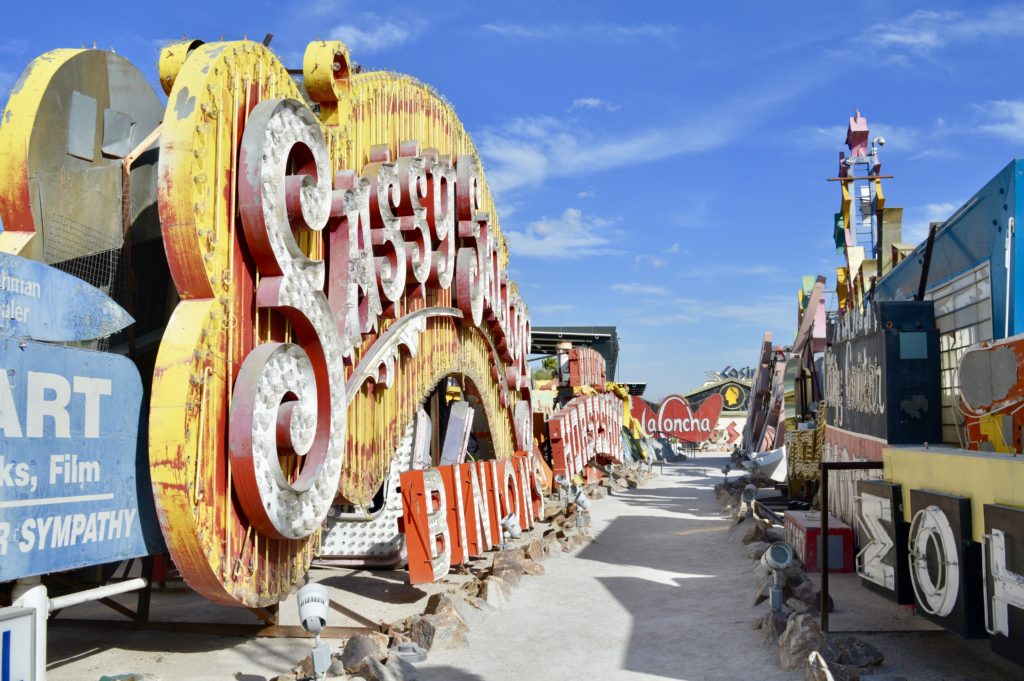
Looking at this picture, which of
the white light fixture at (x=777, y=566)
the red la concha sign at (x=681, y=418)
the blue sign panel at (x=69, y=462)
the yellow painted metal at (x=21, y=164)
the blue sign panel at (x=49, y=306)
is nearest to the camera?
the blue sign panel at (x=69, y=462)

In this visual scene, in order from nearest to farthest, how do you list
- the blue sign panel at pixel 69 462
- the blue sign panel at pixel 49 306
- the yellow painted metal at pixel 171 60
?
the blue sign panel at pixel 69 462, the blue sign panel at pixel 49 306, the yellow painted metal at pixel 171 60

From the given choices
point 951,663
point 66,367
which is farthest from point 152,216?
point 951,663

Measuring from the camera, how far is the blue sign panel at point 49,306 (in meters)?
5.39

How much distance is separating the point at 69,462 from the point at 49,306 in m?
1.01

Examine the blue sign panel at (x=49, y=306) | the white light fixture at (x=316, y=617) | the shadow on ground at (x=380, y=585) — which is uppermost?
the blue sign panel at (x=49, y=306)

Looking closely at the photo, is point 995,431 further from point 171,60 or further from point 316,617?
point 171,60

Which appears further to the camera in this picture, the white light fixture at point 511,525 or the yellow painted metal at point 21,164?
the white light fixture at point 511,525

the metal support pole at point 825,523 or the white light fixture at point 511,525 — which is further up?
the metal support pole at point 825,523

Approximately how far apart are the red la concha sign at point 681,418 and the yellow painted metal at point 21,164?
32285 mm

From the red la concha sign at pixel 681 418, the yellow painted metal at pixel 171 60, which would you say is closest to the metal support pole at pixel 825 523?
the yellow painted metal at pixel 171 60

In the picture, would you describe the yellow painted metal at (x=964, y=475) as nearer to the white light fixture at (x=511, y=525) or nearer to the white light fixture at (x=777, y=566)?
the white light fixture at (x=777, y=566)

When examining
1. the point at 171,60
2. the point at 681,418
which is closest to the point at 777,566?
the point at 171,60

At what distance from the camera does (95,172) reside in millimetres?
7652

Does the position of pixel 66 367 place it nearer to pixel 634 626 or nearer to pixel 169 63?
pixel 169 63
